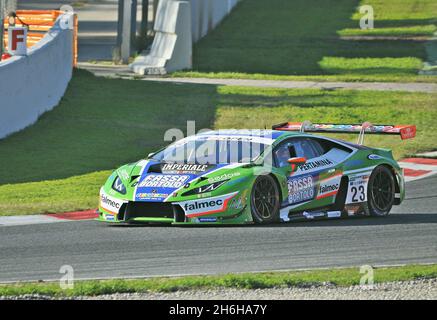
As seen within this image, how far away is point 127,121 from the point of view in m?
25.0

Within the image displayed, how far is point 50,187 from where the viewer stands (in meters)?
18.4

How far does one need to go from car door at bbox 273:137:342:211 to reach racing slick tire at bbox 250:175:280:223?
6.6 inches

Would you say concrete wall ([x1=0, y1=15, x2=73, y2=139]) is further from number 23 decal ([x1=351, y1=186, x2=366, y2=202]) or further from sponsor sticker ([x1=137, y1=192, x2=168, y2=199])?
number 23 decal ([x1=351, y1=186, x2=366, y2=202])

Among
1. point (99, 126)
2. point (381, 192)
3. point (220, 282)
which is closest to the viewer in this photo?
point (220, 282)

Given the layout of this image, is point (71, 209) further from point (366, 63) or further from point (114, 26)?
point (114, 26)

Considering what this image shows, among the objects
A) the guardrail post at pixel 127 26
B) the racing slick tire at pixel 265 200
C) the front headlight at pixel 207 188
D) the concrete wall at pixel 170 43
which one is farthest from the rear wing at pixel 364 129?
the guardrail post at pixel 127 26

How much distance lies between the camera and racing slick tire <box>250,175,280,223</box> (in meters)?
14.1

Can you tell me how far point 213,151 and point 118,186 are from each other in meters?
1.26

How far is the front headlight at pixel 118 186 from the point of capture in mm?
14305

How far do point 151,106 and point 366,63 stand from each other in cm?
899

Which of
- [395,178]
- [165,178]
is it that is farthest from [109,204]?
[395,178]

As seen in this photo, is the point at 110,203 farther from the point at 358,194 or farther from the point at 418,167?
the point at 418,167

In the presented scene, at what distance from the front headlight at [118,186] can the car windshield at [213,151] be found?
2.27 ft
